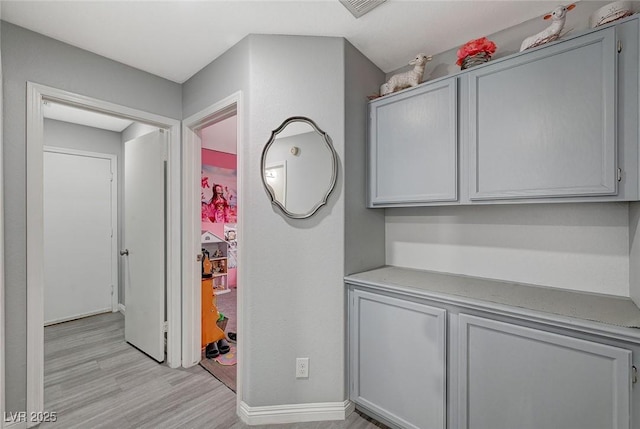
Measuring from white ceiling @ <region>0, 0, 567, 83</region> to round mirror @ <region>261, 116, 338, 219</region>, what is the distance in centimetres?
59

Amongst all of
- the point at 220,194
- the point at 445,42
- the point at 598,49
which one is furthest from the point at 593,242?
the point at 220,194

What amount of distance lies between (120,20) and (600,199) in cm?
270

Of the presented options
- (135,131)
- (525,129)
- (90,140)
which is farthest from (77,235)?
(525,129)

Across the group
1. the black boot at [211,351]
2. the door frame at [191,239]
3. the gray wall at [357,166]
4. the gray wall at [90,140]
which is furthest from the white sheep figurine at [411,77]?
the gray wall at [90,140]

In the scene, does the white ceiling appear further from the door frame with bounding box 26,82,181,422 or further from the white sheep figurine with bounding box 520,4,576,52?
the door frame with bounding box 26,82,181,422

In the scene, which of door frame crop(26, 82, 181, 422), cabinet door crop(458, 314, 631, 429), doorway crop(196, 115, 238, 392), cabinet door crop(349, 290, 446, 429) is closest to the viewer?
cabinet door crop(458, 314, 631, 429)

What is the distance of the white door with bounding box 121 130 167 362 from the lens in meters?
2.40

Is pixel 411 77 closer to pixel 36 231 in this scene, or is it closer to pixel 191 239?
pixel 191 239

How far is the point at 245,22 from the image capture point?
1674 millimetres

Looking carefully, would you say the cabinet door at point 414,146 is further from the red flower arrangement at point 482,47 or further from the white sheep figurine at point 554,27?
the white sheep figurine at point 554,27

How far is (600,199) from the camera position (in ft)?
4.06

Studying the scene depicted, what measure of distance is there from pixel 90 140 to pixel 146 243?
6.80ft

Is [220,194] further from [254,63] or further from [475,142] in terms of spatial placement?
[475,142]

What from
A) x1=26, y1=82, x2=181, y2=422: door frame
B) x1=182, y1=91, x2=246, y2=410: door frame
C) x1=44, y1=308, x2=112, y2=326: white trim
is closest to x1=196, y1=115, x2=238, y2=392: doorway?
x1=182, y1=91, x2=246, y2=410: door frame
